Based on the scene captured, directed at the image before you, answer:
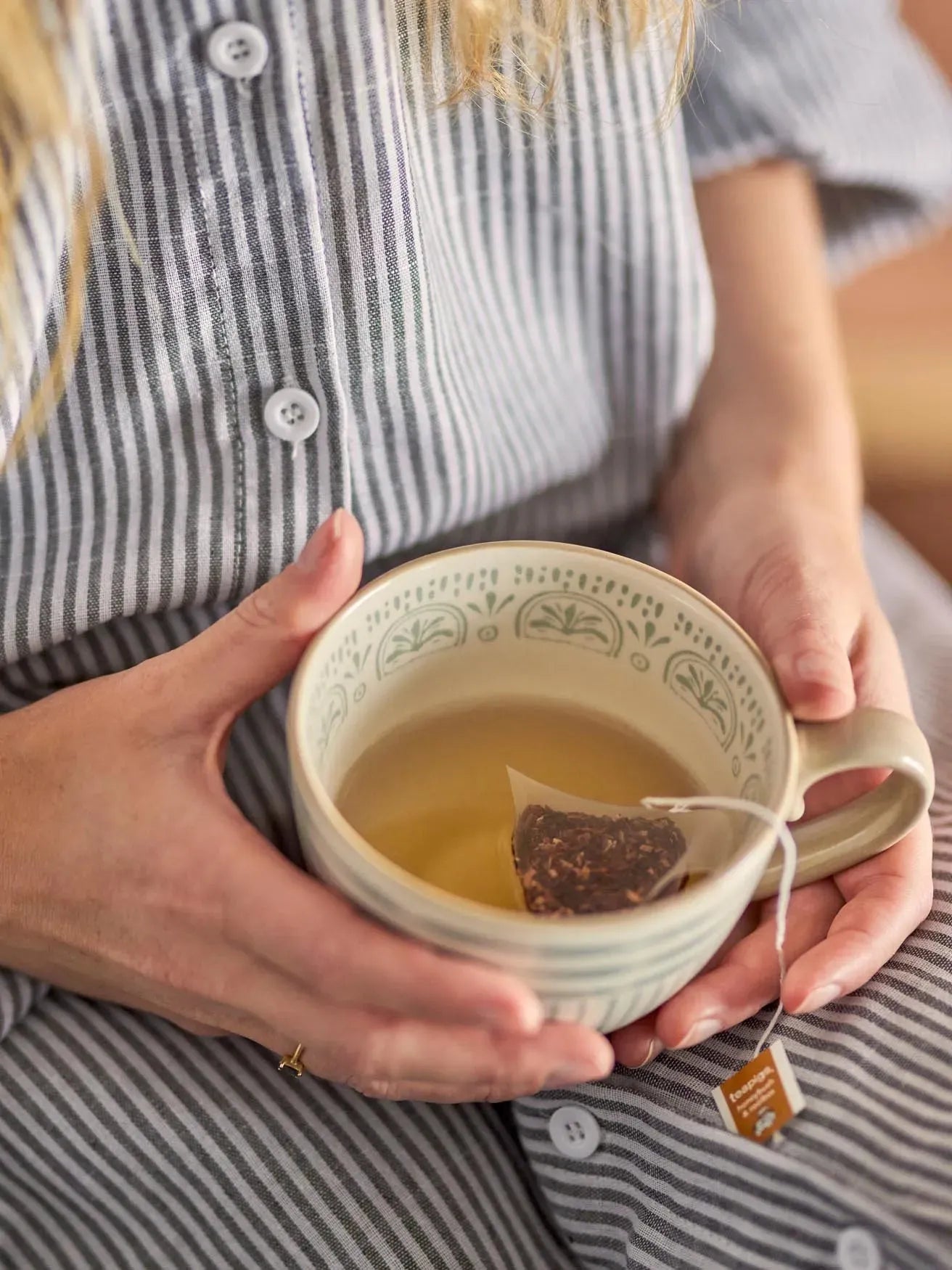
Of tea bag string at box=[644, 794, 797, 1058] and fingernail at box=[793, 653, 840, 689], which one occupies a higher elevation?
fingernail at box=[793, 653, 840, 689]

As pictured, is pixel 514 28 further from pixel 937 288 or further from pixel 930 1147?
pixel 937 288

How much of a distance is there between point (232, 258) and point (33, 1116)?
437 millimetres

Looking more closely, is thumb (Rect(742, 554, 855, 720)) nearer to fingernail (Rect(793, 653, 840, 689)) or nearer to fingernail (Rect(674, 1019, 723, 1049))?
fingernail (Rect(793, 653, 840, 689))

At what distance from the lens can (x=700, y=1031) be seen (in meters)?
0.48

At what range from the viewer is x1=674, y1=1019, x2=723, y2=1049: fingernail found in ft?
1.56

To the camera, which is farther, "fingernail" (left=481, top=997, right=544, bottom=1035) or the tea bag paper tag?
the tea bag paper tag

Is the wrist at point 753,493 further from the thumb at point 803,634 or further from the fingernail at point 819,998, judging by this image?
the fingernail at point 819,998

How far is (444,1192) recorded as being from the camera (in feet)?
1.79

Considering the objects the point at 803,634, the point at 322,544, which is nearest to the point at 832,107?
the point at 803,634

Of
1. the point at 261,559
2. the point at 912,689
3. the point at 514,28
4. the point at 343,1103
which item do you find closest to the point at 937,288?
the point at 912,689

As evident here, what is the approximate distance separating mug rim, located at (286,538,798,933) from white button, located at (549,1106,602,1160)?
16 cm

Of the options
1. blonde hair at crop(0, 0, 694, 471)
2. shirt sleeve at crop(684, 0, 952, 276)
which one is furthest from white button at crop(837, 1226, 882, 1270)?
shirt sleeve at crop(684, 0, 952, 276)

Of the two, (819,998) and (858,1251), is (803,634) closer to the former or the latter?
(819,998)

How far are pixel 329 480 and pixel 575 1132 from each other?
1.14 feet
